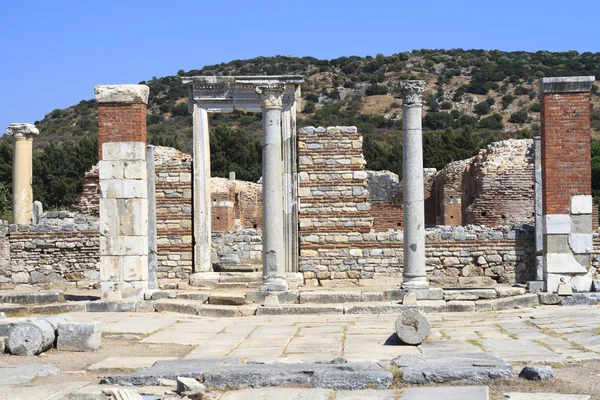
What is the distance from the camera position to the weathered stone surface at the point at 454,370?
24.1 feet

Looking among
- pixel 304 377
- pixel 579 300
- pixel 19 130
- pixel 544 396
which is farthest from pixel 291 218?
pixel 544 396

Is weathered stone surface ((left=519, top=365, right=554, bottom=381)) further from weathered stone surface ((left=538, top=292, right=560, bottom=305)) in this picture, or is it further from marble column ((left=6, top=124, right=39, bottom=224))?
marble column ((left=6, top=124, right=39, bottom=224))

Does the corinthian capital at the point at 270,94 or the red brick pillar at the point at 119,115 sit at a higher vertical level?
the corinthian capital at the point at 270,94

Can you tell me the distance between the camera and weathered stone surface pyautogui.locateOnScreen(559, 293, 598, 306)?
46.4ft

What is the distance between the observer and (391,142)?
5328cm

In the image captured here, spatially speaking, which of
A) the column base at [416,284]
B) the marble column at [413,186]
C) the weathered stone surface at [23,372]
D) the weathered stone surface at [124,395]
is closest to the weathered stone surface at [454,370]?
the weathered stone surface at [124,395]

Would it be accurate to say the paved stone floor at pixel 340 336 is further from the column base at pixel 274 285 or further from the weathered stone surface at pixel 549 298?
the column base at pixel 274 285

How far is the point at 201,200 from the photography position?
781 inches

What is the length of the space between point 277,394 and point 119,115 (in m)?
9.02

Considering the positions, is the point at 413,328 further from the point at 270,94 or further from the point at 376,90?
the point at 376,90

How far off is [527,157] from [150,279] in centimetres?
1433

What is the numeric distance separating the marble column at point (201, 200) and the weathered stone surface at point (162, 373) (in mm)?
11573

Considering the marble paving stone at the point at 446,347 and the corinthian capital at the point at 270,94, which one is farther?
the corinthian capital at the point at 270,94

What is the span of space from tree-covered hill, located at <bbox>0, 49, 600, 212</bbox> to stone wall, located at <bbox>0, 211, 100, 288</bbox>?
942 inches
